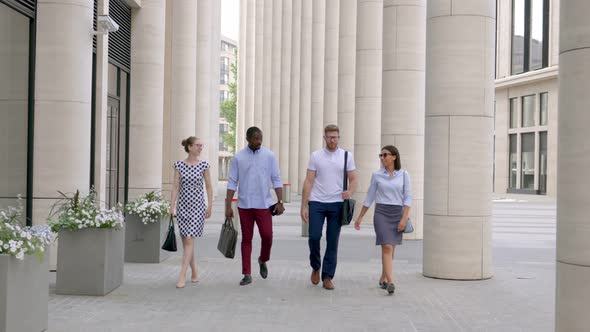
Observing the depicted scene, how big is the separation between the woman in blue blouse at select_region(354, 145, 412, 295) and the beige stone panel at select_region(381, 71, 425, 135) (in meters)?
8.40

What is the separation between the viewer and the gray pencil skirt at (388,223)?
9.34 metres

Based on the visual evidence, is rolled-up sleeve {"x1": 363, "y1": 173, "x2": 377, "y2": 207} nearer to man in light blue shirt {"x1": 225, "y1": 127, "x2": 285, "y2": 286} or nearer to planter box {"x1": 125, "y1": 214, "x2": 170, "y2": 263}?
man in light blue shirt {"x1": 225, "y1": 127, "x2": 285, "y2": 286}

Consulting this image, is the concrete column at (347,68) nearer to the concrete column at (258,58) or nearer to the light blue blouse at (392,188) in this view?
the light blue blouse at (392,188)

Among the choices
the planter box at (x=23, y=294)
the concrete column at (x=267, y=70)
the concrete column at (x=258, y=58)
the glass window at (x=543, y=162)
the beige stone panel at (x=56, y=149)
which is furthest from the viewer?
the concrete column at (x=258, y=58)

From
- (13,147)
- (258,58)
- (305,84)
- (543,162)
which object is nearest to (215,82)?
(305,84)

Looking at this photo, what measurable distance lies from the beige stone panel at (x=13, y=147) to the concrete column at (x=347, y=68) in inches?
645

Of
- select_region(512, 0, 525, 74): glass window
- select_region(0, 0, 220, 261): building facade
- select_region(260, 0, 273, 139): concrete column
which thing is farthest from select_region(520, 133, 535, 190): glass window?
select_region(0, 0, 220, 261): building facade

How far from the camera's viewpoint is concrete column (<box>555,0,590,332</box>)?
5512 mm

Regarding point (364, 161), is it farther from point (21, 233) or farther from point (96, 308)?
point (21, 233)

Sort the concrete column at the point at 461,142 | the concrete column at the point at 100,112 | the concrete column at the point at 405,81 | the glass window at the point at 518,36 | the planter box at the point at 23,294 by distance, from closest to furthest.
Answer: the planter box at the point at 23,294, the concrete column at the point at 461,142, the concrete column at the point at 100,112, the concrete column at the point at 405,81, the glass window at the point at 518,36

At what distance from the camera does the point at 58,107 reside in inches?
421

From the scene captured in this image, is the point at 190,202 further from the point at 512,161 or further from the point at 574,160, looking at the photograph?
the point at 512,161

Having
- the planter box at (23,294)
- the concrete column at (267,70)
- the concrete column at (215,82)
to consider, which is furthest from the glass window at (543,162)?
the planter box at (23,294)

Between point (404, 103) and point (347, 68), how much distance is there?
10.1 m
